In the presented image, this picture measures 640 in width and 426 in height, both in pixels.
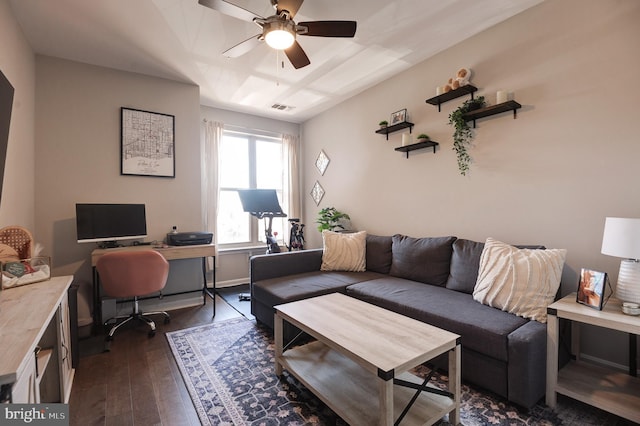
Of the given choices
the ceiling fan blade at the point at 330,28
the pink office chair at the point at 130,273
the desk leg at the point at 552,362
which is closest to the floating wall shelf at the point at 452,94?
the ceiling fan blade at the point at 330,28

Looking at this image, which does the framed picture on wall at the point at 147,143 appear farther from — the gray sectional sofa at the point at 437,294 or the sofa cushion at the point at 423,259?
the sofa cushion at the point at 423,259

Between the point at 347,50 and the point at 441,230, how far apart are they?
2.08 metres

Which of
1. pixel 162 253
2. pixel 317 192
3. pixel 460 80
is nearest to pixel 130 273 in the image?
pixel 162 253

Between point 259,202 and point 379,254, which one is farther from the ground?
point 259,202

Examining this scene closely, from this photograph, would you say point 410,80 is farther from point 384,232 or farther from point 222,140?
point 222,140

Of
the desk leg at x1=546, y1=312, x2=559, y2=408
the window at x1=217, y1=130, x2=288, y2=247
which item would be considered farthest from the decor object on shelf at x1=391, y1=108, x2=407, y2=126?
the desk leg at x1=546, y1=312, x2=559, y2=408

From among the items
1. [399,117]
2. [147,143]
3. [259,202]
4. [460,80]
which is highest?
[460,80]

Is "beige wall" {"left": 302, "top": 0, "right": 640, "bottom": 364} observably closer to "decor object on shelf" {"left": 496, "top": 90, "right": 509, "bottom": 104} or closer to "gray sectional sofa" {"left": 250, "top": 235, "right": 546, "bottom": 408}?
"decor object on shelf" {"left": 496, "top": 90, "right": 509, "bottom": 104}

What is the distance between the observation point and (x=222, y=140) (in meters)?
4.43

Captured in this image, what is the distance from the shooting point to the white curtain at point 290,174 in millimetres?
5008

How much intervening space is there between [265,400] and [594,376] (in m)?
2.05

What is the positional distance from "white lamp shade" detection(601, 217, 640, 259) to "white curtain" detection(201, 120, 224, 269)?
4164mm

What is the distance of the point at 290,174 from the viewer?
5023mm

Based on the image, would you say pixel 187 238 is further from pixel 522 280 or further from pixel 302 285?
pixel 522 280
